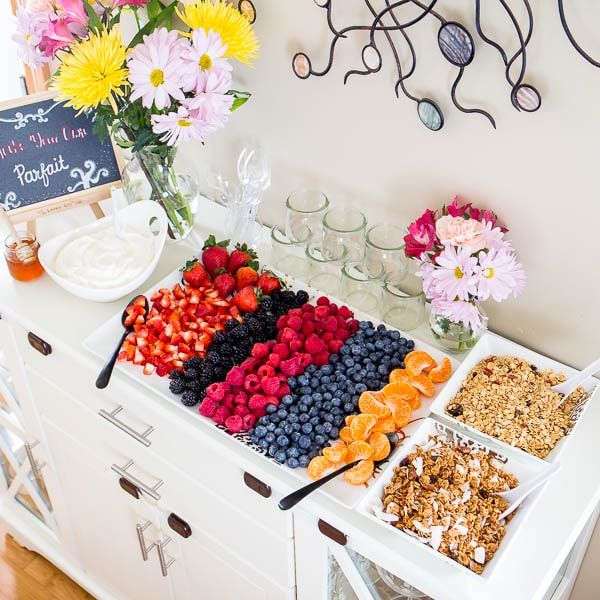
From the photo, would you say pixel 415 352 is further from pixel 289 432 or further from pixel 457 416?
pixel 289 432

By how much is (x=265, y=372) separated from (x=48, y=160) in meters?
0.72

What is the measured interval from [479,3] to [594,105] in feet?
0.75

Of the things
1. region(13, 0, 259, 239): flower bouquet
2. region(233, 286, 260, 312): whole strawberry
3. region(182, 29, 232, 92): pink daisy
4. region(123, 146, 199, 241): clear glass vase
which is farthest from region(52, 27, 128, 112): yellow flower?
region(233, 286, 260, 312): whole strawberry

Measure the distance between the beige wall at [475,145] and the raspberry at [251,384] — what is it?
0.46 meters

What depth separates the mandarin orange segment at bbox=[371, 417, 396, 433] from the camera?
127 cm

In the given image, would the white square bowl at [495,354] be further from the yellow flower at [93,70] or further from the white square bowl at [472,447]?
the yellow flower at [93,70]

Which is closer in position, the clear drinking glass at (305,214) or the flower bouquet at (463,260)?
the flower bouquet at (463,260)

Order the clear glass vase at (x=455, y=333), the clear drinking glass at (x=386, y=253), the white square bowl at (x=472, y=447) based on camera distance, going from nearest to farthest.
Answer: the white square bowl at (x=472, y=447) → the clear glass vase at (x=455, y=333) → the clear drinking glass at (x=386, y=253)

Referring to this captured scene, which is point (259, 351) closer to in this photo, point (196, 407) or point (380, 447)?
point (196, 407)

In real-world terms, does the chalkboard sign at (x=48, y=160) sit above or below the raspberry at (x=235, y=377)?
above

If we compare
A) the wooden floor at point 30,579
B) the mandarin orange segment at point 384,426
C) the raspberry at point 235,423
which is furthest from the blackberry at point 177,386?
the wooden floor at point 30,579

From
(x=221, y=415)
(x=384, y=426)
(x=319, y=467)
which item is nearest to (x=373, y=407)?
(x=384, y=426)

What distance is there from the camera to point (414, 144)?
142cm

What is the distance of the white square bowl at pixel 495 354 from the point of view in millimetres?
1244
